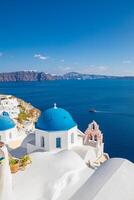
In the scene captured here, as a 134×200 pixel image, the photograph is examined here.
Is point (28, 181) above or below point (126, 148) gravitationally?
above

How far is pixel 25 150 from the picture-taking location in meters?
24.7

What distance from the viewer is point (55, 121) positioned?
23.2 metres

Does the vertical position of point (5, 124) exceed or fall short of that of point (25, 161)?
it exceeds it

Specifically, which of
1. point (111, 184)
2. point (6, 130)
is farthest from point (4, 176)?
point (6, 130)

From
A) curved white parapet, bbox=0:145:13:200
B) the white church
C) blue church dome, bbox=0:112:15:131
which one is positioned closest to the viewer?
curved white parapet, bbox=0:145:13:200

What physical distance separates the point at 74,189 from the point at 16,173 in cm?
392

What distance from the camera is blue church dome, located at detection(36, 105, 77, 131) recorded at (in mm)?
23078

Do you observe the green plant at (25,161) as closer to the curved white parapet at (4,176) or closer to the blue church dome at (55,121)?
the curved white parapet at (4,176)

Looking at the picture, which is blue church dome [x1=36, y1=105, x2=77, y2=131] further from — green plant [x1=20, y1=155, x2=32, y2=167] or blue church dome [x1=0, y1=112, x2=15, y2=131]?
green plant [x1=20, y1=155, x2=32, y2=167]

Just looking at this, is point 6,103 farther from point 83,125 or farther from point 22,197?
point 22,197

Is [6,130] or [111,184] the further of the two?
[6,130]

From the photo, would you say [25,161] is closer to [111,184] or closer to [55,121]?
[111,184]

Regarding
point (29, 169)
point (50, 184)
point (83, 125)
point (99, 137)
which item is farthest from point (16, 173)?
point (83, 125)

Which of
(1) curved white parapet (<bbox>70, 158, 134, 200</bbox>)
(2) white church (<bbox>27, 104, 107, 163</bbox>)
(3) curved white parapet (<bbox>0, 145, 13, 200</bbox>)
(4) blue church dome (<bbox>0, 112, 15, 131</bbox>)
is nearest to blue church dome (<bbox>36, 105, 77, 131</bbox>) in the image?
(2) white church (<bbox>27, 104, 107, 163</bbox>)
